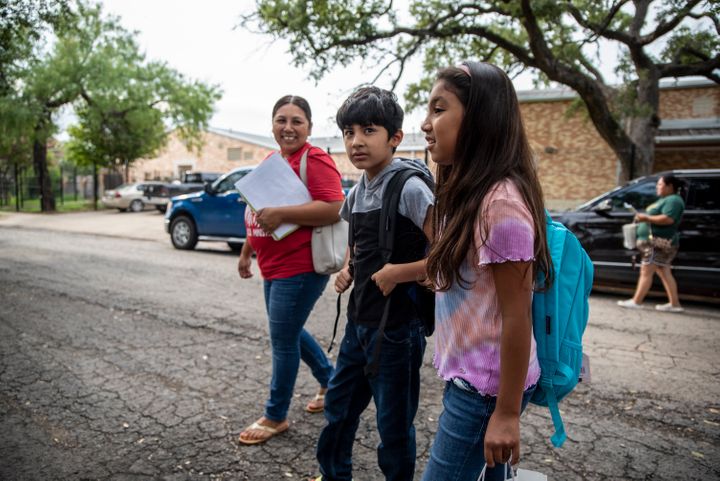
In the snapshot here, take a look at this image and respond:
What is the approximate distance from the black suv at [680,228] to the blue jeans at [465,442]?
22.4 ft

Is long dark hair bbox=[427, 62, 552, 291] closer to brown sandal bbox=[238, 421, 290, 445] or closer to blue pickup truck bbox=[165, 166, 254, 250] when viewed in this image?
brown sandal bbox=[238, 421, 290, 445]

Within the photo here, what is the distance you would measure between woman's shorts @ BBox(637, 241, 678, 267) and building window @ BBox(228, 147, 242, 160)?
34.1 m

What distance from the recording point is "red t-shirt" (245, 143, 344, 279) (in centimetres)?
279

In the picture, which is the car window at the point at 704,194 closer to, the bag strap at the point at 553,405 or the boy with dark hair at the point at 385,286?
the boy with dark hair at the point at 385,286

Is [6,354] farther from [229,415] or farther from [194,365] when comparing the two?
[229,415]

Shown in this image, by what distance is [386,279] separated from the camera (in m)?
1.91

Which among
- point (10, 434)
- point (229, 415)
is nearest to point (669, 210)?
point (229, 415)

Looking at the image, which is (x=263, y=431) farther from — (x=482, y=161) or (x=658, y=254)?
(x=658, y=254)

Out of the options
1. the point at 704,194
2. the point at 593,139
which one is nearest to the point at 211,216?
the point at 704,194

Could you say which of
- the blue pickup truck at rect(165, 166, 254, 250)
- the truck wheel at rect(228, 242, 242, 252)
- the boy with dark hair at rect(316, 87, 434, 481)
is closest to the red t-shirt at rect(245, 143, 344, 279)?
the boy with dark hair at rect(316, 87, 434, 481)

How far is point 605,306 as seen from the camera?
6973mm

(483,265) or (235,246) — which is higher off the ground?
(483,265)

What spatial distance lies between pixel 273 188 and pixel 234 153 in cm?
3696

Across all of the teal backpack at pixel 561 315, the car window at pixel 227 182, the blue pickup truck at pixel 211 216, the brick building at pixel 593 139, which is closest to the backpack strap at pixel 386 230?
the teal backpack at pixel 561 315
